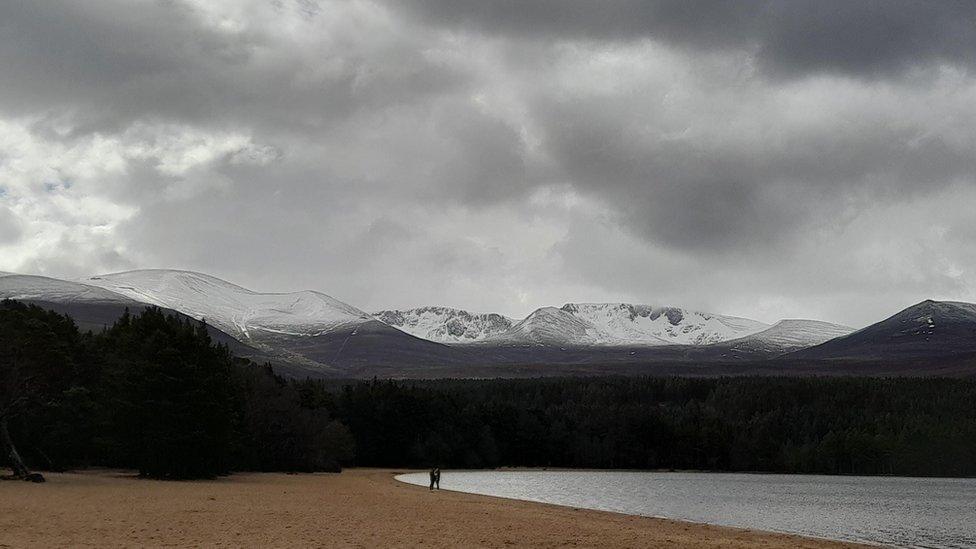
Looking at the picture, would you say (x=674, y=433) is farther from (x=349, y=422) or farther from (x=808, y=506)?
(x=808, y=506)

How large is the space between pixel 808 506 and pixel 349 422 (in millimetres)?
78391

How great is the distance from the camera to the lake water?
51406mm

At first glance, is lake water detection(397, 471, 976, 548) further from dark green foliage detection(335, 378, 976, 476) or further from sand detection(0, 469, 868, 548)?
dark green foliage detection(335, 378, 976, 476)

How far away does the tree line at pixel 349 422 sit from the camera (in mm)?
67688

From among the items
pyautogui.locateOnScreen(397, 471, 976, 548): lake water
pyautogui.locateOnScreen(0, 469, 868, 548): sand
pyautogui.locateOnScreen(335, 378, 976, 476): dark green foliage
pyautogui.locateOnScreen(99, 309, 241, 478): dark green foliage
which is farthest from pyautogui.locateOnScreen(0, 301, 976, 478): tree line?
pyautogui.locateOnScreen(397, 471, 976, 548): lake water

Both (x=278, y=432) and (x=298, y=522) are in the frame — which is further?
(x=278, y=432)

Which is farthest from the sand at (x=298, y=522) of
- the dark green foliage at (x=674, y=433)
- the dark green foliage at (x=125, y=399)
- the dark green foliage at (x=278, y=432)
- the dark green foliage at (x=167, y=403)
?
the dark green foliage at (x=674, y=433)

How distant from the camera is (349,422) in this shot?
13675 centimetres

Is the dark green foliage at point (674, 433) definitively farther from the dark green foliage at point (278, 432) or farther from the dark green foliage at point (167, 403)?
the dark green foliage at point (167, 403)

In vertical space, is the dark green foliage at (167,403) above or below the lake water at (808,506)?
above

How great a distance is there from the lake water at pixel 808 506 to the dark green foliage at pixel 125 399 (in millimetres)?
24343

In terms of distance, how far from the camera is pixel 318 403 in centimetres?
13112

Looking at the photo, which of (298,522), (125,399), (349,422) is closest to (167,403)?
(125,399)

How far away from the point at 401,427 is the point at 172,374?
73.0 meters
